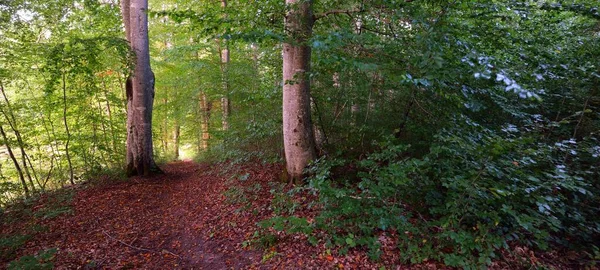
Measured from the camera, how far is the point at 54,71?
21.1 ft

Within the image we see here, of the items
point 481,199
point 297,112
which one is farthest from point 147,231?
point 481,199

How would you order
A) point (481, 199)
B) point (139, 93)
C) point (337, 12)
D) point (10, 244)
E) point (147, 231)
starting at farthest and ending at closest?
point (139, 93) < point (147, 231) < point (337, 12) < point (10, 244) < point (481, 199)

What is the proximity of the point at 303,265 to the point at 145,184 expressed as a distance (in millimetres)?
5898

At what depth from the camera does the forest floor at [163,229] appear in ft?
13.1

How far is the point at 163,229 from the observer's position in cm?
536

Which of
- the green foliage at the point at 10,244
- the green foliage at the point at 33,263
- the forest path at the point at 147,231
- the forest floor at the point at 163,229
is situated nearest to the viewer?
the green foliage at the point at 33,263

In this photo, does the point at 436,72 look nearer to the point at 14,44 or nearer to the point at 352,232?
the point at 352,232

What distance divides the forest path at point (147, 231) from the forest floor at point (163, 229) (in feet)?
0.04

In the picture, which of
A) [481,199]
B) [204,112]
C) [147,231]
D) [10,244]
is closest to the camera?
Answer: [481,199]

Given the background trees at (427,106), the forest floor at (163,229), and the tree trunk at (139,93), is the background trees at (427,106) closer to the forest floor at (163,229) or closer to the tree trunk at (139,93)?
the tree trunk at (139,93)

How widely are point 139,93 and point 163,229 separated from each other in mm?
4288

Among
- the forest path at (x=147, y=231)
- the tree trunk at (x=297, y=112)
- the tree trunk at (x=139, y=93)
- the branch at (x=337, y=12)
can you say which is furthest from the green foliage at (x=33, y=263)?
the branch at (x=337, y=12)

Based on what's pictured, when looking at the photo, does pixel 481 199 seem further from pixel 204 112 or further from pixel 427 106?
pixel 204 112

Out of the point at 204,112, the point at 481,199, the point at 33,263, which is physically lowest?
the point at 33,263
